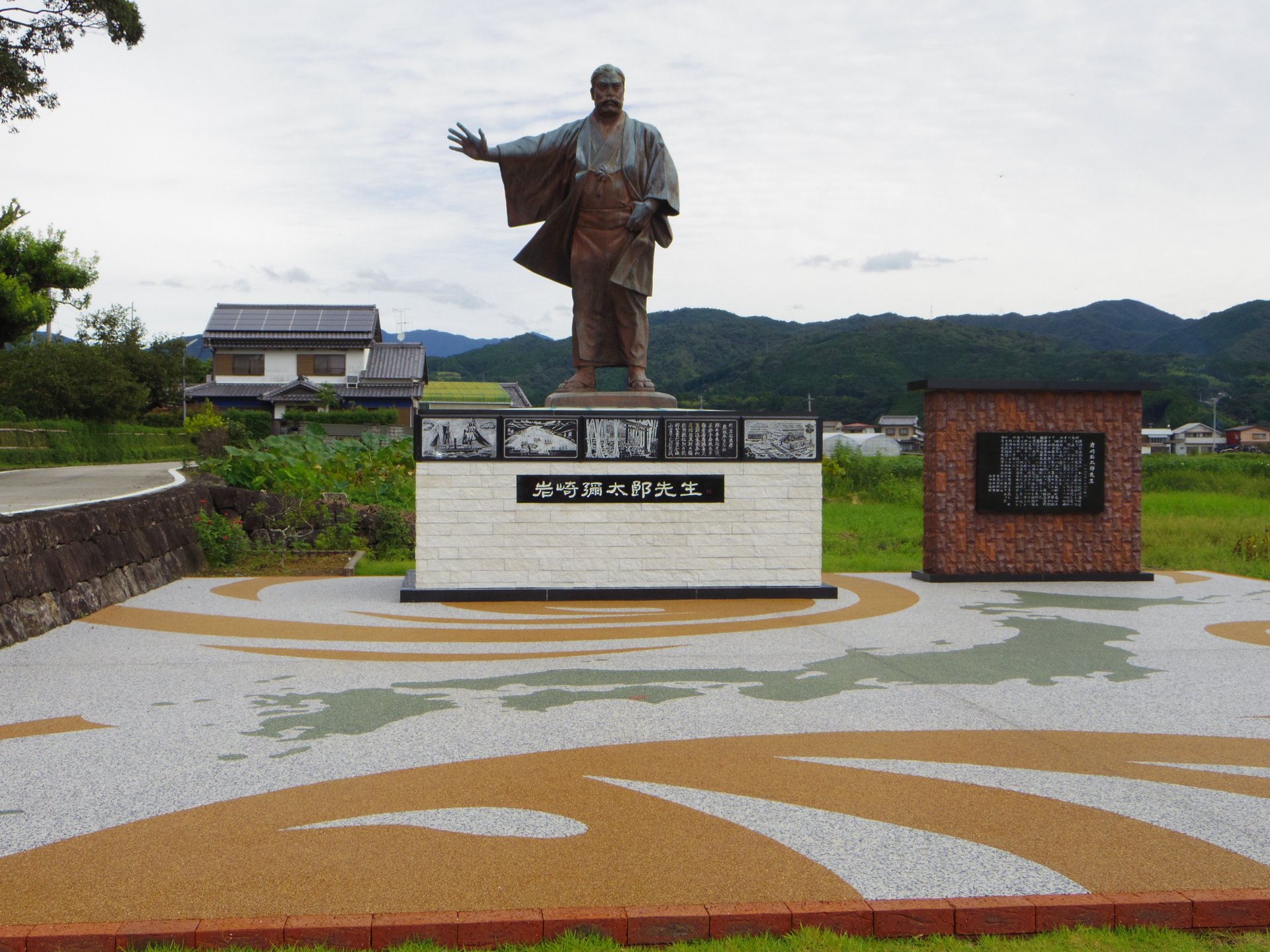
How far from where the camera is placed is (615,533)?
9.23 meters

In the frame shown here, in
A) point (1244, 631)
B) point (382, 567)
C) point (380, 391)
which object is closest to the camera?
point (1244, 631)

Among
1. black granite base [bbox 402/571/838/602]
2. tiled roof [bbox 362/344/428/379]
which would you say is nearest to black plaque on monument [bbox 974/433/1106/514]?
black granite base [bbox 402/571/838/602]

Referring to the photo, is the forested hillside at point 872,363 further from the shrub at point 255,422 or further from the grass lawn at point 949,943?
the grass lawn at point 949,943

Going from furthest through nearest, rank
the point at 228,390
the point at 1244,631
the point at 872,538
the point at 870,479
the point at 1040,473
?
the point at 228,390 < the point at 870,479 < the point at 872,538 < the point at 1040,473 < the point at 1244,631

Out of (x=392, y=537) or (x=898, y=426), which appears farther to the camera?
(x=898, y=426)

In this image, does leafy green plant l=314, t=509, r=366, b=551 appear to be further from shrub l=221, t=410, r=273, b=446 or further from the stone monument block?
shrub l=221, t=410, r=273, b=446

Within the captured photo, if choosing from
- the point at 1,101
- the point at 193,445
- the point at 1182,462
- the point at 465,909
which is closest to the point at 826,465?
the point at 1182,462

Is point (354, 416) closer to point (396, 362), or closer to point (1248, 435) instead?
point (396, 362)

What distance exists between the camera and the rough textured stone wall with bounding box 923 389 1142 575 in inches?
424

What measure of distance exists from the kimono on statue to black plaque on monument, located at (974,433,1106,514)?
3546 mm

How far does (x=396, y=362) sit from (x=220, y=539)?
39.1 metres

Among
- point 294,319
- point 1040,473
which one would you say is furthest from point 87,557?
point 294,319

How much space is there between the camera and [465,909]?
305cm

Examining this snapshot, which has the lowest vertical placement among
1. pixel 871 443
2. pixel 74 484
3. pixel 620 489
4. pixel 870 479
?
pixel 870 479
